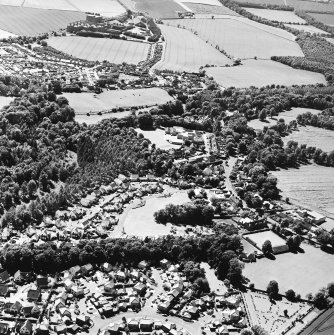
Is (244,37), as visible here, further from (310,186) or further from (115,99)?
(310,186)

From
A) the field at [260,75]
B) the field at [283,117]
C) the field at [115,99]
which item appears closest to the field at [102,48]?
the field at [260,75]

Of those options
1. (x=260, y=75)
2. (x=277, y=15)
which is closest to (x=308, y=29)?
(x=277, y=15)

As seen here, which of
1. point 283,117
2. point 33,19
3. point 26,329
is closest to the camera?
point 26,329

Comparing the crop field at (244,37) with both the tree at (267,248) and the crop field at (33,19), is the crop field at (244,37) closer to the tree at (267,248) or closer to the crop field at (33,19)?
the crop field at (33,19)

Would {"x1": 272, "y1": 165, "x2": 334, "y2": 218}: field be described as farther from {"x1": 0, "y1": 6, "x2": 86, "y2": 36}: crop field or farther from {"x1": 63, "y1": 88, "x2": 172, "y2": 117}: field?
{"x1": 0, "y1": 6, "x2": 86, "y2": 36}: crop field

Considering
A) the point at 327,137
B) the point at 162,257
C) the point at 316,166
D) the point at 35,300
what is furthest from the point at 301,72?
the point at 35,300

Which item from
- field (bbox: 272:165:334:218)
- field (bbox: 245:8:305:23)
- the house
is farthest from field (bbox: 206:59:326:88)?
the house
